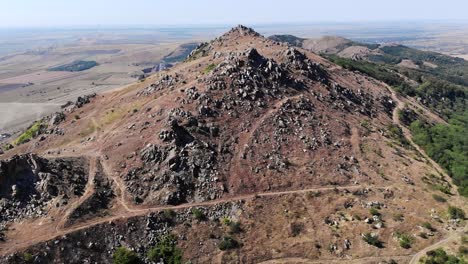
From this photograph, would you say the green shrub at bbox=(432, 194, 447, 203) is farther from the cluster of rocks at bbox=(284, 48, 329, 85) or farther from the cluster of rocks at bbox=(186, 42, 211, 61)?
the cluster of rocks at bbox=(186, 42, 211, 61)

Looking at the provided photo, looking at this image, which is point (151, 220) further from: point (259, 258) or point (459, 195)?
point (459, 195)

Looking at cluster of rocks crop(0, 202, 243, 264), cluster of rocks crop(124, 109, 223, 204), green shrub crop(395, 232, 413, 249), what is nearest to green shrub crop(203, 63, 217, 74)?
cluster of rocks crop(124, 109, 223, 204)

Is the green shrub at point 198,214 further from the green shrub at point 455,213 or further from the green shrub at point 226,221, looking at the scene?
the green shrub at point 455,213

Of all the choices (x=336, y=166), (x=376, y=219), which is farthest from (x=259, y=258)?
(x=336, y=166)

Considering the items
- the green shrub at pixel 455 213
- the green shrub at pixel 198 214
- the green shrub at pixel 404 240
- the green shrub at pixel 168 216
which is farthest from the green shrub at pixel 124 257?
the green shrub at pixel 455 213

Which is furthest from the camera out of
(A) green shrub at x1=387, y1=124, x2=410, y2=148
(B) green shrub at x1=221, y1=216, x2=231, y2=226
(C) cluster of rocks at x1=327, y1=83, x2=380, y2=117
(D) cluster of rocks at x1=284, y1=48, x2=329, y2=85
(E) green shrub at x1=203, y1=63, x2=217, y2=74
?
(D) cluster of rocks at x1=284, y1=48, x2=329, y2=85

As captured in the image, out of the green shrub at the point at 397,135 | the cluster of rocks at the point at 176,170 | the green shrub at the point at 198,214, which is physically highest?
the cluster of rocks at the point at 176,170
